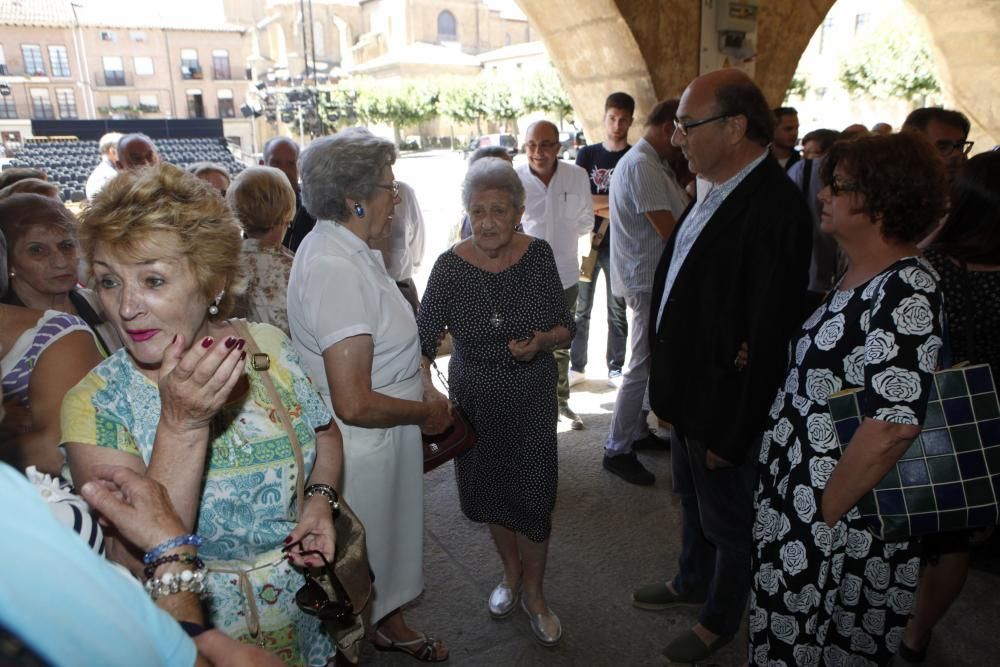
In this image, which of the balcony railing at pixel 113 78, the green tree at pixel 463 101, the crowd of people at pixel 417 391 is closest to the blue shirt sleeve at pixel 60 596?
the crowd of people at pixel 417 391

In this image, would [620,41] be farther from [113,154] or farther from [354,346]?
[113,154]

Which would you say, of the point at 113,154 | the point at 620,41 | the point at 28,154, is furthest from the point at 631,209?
the point at 28,154

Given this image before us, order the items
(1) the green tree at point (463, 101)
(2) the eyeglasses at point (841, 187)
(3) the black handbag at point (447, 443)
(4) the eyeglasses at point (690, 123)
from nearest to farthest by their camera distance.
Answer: (2) the eyeglasses at point (841, 187) → (4) the eyeglasses at point (690, 123) → (3) the black handbag at point (447, 443) → (1) the green tree at point (463, 101)

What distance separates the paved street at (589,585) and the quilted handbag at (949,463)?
43.2 inches

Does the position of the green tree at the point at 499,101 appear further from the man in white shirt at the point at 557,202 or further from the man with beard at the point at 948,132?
the man with beard at the point at 948,132

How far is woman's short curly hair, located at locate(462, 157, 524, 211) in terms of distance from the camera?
2602 millimetres

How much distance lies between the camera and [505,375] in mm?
2639

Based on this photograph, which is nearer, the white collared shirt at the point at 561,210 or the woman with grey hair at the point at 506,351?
the woman with grey hair at the point at 506,351

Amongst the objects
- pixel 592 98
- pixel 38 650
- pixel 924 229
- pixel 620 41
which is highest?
pixel 620 41

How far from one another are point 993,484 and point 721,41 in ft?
14.4

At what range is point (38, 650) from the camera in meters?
0.57

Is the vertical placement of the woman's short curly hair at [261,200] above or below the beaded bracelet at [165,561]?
above

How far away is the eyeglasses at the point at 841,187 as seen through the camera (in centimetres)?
183

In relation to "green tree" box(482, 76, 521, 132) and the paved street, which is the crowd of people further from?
"green tree" box(482, 76, 521, 132)
